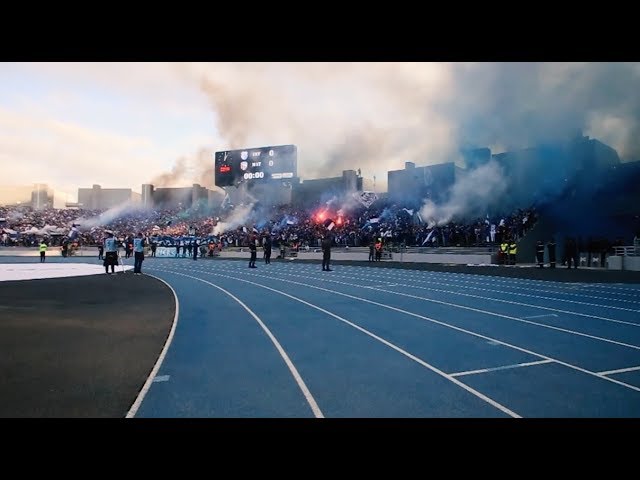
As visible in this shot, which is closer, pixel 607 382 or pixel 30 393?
pixel 30 393

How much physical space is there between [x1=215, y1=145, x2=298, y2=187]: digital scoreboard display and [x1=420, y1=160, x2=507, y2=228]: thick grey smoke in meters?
15.5

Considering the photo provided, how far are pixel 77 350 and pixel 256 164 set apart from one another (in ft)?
139

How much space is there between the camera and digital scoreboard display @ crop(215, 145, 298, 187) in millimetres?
45250

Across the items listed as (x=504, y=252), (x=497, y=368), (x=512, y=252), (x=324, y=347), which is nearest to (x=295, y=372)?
(x=324, y=347)

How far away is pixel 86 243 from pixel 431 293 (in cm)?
4897

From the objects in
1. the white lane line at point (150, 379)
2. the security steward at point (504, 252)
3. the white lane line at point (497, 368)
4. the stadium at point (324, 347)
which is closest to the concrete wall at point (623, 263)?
the stadium at point (324, 347)

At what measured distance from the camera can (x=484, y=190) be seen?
1329 inches

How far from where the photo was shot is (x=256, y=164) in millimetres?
46781

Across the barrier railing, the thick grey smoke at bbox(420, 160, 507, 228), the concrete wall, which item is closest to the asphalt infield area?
the concrete wall

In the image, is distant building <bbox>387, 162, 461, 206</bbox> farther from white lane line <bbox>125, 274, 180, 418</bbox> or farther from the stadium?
white lane line <bbox>125, 274, 180, 418</bbox>

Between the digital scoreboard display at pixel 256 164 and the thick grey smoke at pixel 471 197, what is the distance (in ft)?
50.7

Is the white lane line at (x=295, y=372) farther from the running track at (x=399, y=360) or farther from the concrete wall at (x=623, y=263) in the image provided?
the concrete wall at (x=623, y=263)
